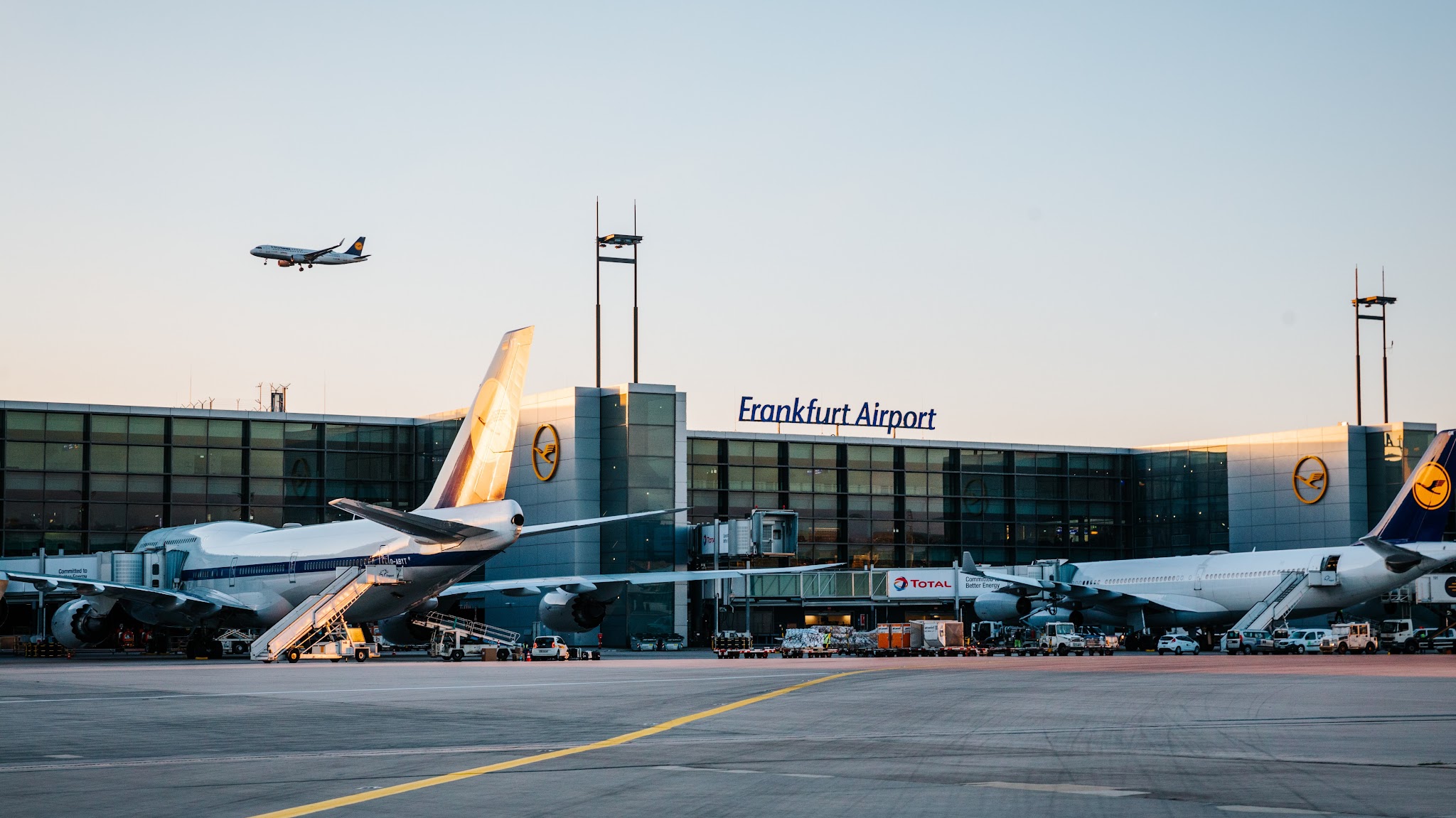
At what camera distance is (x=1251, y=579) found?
7012cm

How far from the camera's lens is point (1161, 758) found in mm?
16438

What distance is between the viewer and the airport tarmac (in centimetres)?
→ 1277

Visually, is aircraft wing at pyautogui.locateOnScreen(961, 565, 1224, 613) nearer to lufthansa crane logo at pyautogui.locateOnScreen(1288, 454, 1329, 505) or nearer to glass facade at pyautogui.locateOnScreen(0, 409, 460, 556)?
lufthansa crane logo at pyautogui.locateOnScreen(1288, 454, 1329, 505)

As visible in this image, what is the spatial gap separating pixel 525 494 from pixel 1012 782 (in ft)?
223

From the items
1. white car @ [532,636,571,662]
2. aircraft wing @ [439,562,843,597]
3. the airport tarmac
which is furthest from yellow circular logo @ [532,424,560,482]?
the airport tarmac

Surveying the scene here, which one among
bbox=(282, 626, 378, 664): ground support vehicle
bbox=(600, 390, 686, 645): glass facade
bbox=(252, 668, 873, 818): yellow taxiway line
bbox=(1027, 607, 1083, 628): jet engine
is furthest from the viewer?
bbox=(1027, 607, 1083, 628): jet engine

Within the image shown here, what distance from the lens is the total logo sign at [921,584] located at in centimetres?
8781

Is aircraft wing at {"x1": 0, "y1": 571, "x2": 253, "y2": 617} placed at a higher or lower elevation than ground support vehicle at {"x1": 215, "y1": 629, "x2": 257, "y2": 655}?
higher

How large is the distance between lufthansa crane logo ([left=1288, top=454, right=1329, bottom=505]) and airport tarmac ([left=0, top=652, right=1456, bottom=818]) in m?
59.5

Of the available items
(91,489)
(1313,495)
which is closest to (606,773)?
(91,489)

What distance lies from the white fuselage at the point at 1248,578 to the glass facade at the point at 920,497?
23.0 m

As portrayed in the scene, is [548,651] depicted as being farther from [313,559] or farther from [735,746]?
[735,746]

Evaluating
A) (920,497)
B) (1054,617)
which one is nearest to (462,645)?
(1054,617)

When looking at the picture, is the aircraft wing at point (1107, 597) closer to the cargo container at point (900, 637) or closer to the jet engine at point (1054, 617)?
the jet engine at point (1054, 617)
